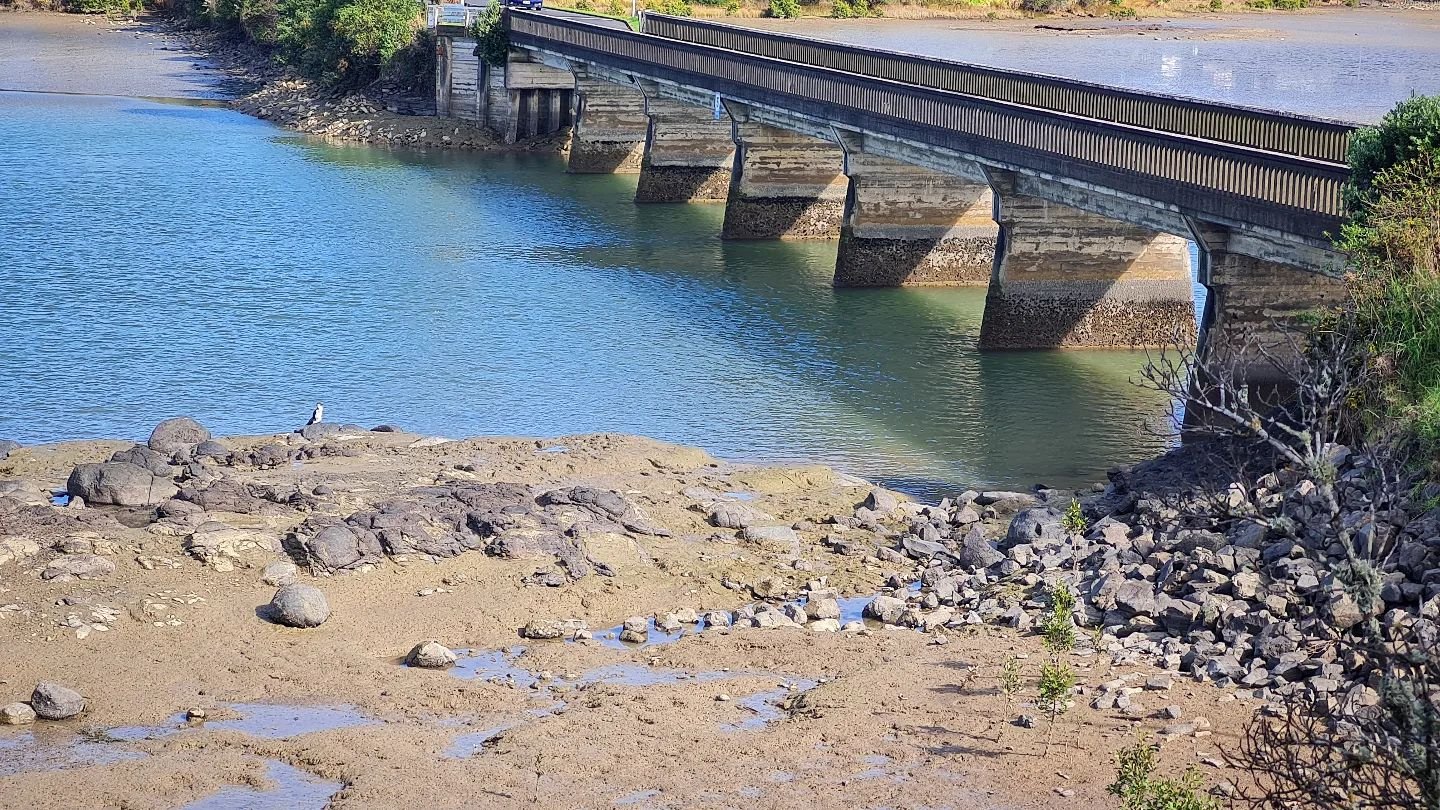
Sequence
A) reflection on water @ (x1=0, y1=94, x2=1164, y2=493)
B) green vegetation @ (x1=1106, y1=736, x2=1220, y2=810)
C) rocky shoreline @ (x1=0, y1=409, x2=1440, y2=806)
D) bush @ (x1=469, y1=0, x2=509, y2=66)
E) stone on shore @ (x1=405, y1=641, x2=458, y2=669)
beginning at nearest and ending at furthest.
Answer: green vegetation @ (x1=1106, y1=736, x2=1220, y2=810) → rocky shoreline @ (x1=0, y1=409, x2=1440, y2=806) → stone on shore @ (x1=405, y1=641, x2=458, y2=669) → reflection on water @ (x1=0, y1=94, x2=1164, y2=493) → bush @ (x1=469, y1=0, x2=509, y2=66)

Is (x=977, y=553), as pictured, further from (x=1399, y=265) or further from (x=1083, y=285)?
(x=1083, y=285)

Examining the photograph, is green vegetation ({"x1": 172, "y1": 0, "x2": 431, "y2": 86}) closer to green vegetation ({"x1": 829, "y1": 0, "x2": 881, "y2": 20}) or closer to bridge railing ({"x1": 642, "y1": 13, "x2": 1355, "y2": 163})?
green vegetation ({"x1": 829, "y1": 0, "x2": 881, "y2": 20})

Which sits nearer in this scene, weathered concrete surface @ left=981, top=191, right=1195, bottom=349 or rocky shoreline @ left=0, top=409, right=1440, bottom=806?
rocky shoreline @ left=0, top=409, right=1440, bottom=806

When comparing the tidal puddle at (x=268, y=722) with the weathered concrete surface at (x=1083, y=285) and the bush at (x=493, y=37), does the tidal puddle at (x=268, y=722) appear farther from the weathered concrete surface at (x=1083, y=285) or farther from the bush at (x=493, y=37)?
the bush at (x=493, y=37)

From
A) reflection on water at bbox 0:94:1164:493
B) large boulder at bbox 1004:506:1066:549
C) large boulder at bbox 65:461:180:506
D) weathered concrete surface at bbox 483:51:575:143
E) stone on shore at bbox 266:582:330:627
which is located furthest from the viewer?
weathered concrete surface at bbox 483:51:575:143

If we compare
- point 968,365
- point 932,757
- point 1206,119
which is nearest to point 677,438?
point 968,365

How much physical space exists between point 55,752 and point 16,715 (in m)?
0.91

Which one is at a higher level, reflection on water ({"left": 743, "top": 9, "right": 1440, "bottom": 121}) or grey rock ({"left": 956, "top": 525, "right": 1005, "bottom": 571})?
reflection on water ({"left": 743, "top": 9, "right": 1440, "bottom": 121})

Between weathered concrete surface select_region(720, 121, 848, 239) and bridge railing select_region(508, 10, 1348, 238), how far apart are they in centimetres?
255

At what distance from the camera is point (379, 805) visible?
1484 cm

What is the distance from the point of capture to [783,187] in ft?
165

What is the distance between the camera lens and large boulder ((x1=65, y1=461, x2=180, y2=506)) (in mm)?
21812

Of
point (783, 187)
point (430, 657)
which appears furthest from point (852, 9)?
point (430, 657)

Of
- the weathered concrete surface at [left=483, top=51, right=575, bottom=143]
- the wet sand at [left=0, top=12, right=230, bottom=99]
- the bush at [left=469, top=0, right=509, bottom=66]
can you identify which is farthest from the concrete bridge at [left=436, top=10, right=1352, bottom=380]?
the wet sand at [left=0, top=12, right=230, bottom=99]
